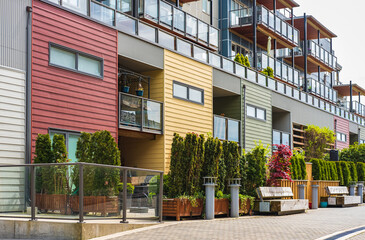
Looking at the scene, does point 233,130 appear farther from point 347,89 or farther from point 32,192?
point 347,89

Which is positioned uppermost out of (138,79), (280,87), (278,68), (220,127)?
(278,68)

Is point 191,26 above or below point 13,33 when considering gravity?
above

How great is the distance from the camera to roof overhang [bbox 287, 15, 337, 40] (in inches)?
1554

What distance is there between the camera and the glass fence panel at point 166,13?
69.8ft

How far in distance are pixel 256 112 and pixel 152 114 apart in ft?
27.8

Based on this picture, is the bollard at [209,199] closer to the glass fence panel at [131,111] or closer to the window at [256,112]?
the glass fence panel at [131,111]

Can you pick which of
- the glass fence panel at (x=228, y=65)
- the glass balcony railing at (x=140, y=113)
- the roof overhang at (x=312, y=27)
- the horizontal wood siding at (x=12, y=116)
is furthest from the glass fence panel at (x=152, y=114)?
the roof overhang at (x=312, y=27)

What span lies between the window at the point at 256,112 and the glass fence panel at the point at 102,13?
990 centimetres

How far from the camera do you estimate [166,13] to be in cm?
2147

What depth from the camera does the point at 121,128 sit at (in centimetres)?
1745

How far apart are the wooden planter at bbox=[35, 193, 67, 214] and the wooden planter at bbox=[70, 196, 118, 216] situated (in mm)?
205

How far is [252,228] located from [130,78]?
9.13 meters

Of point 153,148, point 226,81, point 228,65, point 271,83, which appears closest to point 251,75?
point 271,83

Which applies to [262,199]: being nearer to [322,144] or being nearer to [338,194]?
[338,194]
